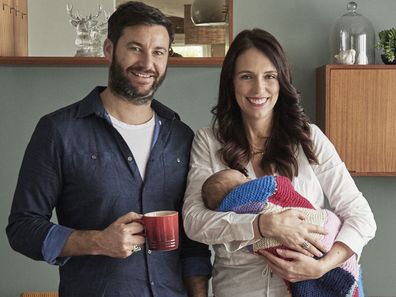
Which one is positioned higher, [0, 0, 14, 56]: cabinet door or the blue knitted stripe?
[0, 0, 14, 56]: cabinet door

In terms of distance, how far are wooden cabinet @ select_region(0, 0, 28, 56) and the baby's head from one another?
1648mm

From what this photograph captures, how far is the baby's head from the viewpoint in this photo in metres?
1.93

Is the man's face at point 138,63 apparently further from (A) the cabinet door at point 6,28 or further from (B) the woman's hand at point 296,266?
(A) the cabinet door at point 6,28

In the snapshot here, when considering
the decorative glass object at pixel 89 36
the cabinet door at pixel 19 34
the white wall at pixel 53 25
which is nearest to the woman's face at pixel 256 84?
the decorative glass object at pixel 89 36

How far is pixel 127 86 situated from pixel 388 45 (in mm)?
1731

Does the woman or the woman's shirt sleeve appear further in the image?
the woman's shirt sleeve

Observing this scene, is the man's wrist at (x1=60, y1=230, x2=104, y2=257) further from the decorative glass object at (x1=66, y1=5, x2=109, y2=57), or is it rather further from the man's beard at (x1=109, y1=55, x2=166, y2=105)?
the decorative glass object at (x1=66, y1=5, x2=109, y2=57)

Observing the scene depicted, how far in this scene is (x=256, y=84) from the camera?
2.07 metres

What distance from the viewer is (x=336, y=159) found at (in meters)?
2.09

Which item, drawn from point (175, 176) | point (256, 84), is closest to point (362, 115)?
point (256, 84)

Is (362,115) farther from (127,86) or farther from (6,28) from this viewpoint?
(6,28)

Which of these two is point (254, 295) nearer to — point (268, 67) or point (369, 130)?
point (268, 67)

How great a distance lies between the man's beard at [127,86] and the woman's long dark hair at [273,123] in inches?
9.9

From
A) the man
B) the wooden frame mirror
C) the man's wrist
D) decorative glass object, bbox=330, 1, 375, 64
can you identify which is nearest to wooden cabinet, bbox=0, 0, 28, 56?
the wooden frame mirror
